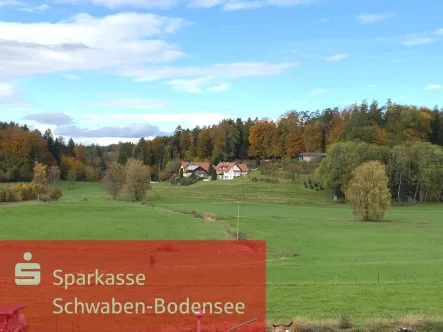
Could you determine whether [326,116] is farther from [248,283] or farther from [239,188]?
[248,283]

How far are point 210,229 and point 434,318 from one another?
3977cm

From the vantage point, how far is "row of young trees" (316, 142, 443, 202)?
9988 centimetres

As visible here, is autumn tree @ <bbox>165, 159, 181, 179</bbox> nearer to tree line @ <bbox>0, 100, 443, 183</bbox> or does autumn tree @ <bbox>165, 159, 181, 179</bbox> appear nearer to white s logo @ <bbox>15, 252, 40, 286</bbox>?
tree line @ <bbox>0, 100, 443, 183</bbox>

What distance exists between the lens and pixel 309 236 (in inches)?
2076

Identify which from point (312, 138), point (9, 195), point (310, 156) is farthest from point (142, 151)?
point (9, 195)

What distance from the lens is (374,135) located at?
126m

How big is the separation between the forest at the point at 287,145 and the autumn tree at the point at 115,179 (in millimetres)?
40327

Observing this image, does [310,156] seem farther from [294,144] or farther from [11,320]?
[11,320]

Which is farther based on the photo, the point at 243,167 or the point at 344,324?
the point at 243,167

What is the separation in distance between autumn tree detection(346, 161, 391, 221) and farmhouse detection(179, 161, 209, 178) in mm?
83236

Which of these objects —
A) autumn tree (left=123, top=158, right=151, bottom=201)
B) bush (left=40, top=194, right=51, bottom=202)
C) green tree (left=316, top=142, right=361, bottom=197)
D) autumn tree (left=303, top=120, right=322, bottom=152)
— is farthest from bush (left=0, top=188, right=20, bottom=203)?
autumn tree (left=303, top=120, right=322, bottom=152)

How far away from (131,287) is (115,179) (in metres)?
86.3

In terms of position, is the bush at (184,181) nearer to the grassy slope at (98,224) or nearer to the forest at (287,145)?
the forest at (287,145)

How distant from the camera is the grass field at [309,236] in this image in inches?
843
